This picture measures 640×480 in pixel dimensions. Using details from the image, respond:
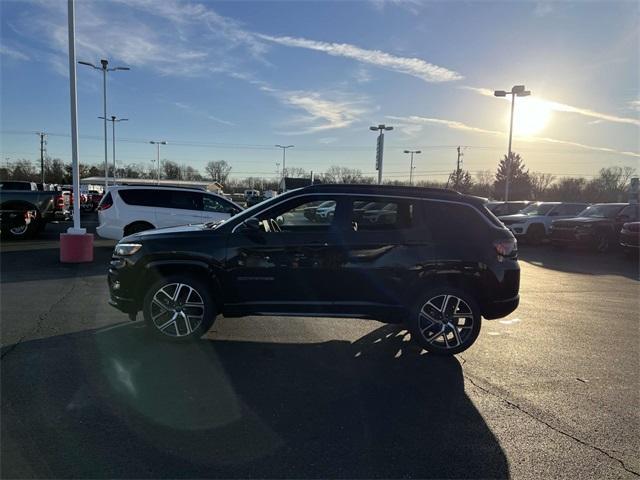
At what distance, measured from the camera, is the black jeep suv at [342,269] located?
5.13 meters

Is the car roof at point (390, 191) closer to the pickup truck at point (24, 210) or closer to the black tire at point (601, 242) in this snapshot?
the black tire at point (601, 242)

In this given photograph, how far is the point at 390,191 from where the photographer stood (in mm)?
5359

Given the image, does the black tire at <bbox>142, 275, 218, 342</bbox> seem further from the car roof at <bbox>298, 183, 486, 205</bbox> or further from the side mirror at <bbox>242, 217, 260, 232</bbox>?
the car roof at <bbox>298, 183, 486, 205</bbox>

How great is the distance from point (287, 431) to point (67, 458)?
4.84ft

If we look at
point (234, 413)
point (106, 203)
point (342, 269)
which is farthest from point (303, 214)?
point (106, 203)

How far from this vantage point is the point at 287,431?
3.37 metres

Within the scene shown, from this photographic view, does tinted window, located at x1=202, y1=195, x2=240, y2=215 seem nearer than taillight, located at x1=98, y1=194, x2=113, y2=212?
No

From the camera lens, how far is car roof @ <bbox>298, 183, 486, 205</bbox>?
530 centimetres

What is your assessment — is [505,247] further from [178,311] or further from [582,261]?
[582,261]

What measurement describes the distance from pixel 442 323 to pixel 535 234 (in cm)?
1590

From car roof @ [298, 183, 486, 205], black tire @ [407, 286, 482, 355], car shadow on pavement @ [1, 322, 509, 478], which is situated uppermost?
Answer: car roof @ [298, 183, 486, 205]

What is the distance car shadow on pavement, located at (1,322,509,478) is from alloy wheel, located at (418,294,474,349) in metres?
0.24

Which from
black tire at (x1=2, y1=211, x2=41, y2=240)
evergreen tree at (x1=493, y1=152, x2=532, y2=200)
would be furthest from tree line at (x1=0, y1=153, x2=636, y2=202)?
black tire at (x1=2, y1=211, x2=41, y2=240)

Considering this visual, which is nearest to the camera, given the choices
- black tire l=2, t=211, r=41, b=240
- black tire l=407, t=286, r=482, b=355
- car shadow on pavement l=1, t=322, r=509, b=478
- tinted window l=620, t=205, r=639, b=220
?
car shadow on pavement l=1, t=322, r=509, b=478
